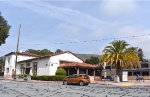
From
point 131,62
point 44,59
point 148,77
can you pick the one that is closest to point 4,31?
point 44,59

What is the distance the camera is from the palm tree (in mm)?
50656

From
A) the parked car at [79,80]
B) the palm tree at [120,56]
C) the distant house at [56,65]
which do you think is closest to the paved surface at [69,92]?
the parked car at [79,80]

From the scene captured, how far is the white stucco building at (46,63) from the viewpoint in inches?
2356

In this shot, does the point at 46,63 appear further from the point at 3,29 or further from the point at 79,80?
the point at 79,80

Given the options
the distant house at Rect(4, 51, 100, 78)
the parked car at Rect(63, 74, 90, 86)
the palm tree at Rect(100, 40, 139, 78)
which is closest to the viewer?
the parked car at Rect(63, 74, 90, 86)

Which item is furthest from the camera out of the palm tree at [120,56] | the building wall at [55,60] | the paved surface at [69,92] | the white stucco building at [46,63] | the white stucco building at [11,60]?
the white stucco building at [11,60]

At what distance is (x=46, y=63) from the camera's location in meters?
60.9

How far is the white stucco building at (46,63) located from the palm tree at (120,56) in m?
11.7

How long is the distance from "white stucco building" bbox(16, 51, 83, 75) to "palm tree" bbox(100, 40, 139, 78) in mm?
11729

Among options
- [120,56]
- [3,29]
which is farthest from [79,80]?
[3,29]

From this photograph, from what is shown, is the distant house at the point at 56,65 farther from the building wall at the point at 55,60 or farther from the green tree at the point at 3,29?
the green tree at the point at 3,29

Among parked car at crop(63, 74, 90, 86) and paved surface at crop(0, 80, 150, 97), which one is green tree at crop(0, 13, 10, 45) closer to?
parked car at crop(63, 74, 90, 86)

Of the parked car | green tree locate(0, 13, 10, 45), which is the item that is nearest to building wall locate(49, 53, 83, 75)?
green tree locate(0, 13, 10, 45)

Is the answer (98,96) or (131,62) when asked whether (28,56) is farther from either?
(98,96)
